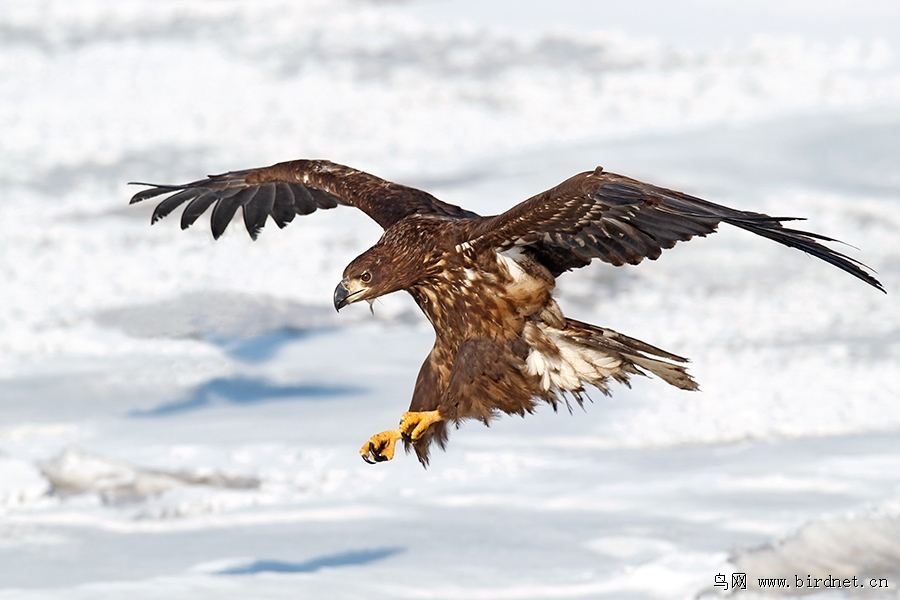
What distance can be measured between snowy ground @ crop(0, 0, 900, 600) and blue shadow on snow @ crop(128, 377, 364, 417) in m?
0.03

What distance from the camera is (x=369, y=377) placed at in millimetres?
8688

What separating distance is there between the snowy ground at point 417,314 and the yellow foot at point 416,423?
1205 millimetres

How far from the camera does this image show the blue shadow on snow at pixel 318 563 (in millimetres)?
6129

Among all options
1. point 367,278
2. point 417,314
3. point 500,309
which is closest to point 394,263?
point 367,278

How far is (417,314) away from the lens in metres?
9.57

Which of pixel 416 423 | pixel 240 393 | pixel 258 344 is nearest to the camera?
pixel 416 423

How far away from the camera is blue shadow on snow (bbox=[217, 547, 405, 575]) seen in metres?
6.13

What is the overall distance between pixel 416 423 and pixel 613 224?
1.10 meters

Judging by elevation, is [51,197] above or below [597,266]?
above

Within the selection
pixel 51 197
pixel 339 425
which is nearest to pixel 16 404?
pixel 339 425

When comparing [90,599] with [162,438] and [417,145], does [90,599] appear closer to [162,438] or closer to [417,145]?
[162,438]

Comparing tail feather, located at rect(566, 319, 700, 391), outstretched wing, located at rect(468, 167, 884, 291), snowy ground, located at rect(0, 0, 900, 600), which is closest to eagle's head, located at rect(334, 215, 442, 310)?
outstretched wing, located at rect(468, 167, 884, 291)

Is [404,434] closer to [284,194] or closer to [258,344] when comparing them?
[284,194]

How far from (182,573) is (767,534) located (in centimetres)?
277
